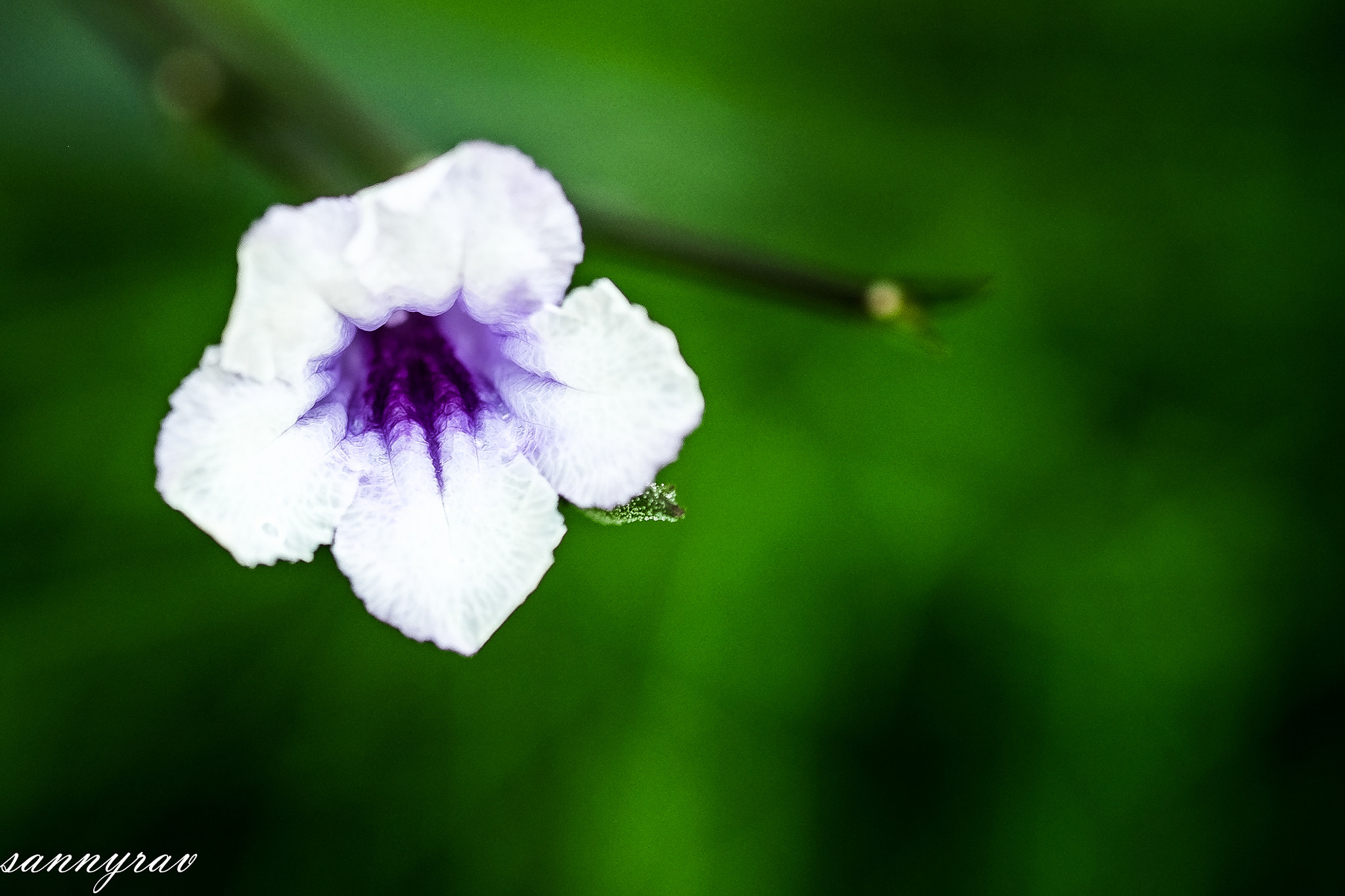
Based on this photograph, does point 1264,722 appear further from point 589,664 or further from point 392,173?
point 392,173

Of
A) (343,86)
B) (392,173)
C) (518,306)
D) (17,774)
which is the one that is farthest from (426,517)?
(17,774)

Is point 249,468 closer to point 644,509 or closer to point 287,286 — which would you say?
point 287,286

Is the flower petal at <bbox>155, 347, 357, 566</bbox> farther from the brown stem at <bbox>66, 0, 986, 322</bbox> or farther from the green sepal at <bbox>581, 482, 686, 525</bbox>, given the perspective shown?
the brown stem at <bbox>66, 0, 986, 322</bbox>

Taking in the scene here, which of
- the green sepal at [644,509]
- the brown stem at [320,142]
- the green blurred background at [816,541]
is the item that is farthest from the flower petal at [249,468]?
the green blurred background at [816,541]

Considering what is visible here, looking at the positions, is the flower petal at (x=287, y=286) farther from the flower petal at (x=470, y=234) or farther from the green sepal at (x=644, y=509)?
the green sepal at (x=644, y=509)

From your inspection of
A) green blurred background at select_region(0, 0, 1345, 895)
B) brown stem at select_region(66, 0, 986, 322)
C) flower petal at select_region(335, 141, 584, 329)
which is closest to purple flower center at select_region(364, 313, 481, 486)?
flower petal at select_region(335, 141, 584, 329)
